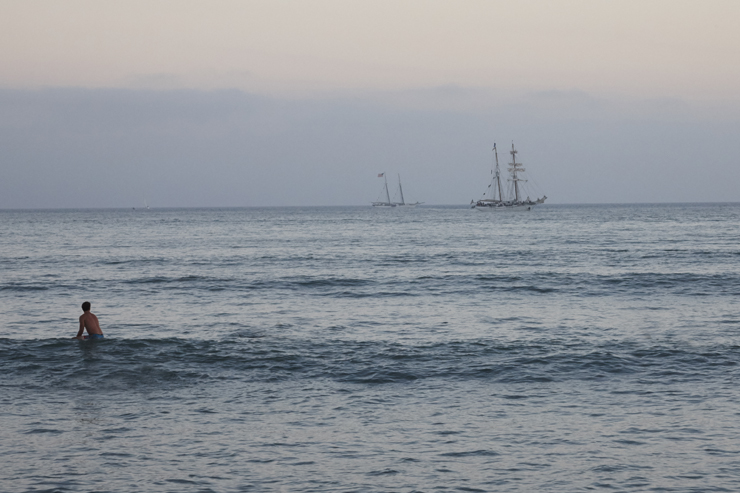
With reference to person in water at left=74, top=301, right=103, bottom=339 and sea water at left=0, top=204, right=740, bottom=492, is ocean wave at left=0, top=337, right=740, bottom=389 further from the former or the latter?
person in water at left=74, top=301, right=103, bottom=339

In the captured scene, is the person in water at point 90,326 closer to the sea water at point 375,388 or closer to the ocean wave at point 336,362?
the ocean wave at point 336,362

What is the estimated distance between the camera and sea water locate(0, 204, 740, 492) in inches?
418

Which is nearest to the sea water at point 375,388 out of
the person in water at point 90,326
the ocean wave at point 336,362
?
the ocean wave at point 336,362

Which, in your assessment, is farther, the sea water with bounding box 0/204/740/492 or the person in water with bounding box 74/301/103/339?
the person in water with bounding box 74/301/103/339

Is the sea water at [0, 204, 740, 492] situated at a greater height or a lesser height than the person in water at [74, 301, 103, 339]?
lesser

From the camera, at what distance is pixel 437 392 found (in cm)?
1530

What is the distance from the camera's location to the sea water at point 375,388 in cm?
1062

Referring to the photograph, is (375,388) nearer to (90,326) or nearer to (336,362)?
(336,362)

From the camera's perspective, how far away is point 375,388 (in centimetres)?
1576

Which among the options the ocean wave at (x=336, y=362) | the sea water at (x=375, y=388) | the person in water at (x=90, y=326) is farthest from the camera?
the person in water at (x=90, y=326)

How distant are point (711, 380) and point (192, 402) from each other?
11.9 meters

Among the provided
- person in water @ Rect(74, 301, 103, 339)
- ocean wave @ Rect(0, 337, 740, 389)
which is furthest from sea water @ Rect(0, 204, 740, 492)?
person in water @ Rect(74, 301, 103, 339)

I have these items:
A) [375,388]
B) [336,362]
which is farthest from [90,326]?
[375,388]

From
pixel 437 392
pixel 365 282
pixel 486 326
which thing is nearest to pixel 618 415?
pixel 437 392
